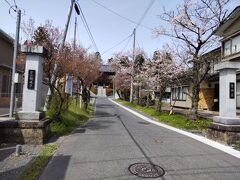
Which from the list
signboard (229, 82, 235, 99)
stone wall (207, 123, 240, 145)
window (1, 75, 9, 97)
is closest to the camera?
stone wall (207, 123, 240, 145)

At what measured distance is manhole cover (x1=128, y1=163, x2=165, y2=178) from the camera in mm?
5810

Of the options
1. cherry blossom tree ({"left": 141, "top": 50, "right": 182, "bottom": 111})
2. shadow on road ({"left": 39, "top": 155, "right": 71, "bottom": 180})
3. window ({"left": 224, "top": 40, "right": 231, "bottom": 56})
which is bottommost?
shadow on road ({"left": 39, "top": 155, "right": 71, "bottom": 180})

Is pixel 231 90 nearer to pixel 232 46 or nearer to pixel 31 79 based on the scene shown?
pixel 31 79

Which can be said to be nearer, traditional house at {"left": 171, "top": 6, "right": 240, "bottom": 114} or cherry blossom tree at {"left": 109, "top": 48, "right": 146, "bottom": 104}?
traditional house at {"left": 171, "top": 6, "right": 240, "bottom": 114}

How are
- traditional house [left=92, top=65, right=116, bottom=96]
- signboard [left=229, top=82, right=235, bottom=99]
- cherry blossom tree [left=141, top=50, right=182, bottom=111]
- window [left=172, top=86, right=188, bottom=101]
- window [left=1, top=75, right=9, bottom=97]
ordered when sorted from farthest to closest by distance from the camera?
1. traditional house [left=92, top=65, right=116, bottom=96]
2. window [left=172, top=86, right=188, bottom=101]
3. cherry blossom tree [left=141, top=50, right=182, bottom=111]
4. window [left=1, top=75, right=9, bottom=97]
5. signboard [left=229, top=82, right=235, bottom=99]

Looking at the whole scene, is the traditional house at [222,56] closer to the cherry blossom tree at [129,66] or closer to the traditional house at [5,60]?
the cherry blossom tree at [129,66]

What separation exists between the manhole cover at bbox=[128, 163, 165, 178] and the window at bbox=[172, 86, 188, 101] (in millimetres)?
26457

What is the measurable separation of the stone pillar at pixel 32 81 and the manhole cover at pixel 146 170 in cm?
431

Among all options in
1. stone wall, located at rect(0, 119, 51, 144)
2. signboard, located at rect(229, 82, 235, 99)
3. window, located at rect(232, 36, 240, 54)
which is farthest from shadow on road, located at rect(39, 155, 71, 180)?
window, located at rect(232, 36, 240, 54)

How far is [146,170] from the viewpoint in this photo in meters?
6.14

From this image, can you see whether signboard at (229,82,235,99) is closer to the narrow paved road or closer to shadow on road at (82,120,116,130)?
the narrow paved road

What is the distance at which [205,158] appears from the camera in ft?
24.5

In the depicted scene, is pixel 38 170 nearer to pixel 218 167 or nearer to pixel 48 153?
pixel 48 153

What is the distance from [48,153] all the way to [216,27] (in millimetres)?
13017
